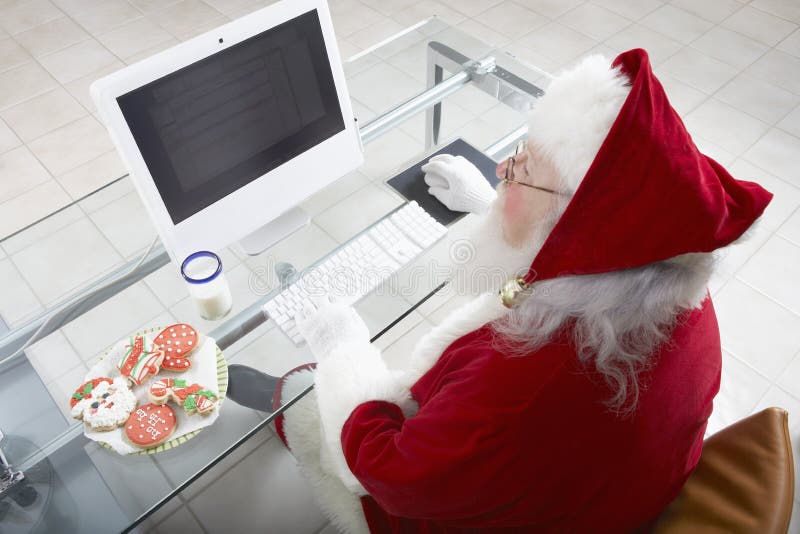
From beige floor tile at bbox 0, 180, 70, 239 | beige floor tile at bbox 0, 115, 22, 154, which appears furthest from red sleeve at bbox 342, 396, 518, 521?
beige floor tile at bbox 0, 115, 22, 154

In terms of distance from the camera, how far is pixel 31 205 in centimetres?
254

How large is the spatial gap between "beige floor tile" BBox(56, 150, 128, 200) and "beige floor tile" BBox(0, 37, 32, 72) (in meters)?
1.11

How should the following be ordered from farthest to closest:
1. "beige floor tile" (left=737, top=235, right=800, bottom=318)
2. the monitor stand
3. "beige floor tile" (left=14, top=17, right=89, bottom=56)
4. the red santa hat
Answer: "beige floor tile" (left=14, top=17, right=89, bottom=56), "beige floor tile" (left=737, top=235, right=800, bottom=318), the monitor stand, the red santa hat

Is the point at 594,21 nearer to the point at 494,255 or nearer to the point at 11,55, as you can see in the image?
the point at 494,255

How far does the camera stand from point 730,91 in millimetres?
3100

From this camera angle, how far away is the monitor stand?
149cm

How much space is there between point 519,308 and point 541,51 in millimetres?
2808

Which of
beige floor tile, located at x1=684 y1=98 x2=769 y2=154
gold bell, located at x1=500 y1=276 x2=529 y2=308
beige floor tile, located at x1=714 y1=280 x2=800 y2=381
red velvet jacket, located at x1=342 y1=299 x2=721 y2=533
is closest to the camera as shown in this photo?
red velvet jacket, located at x1=342 y1=299 x2=721 y2=533

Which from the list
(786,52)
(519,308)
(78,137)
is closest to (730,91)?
(786,52)

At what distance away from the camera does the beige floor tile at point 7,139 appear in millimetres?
2791

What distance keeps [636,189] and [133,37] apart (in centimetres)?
358

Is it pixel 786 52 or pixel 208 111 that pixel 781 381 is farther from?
pixel 786 52

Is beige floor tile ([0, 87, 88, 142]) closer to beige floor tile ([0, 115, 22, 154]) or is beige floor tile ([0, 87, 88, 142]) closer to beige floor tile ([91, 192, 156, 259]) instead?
beige floor tile ([0, 115, 22, 154])

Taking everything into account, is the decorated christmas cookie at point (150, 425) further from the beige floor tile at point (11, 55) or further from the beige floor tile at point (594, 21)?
the beige floor tile at point (594, 21)
